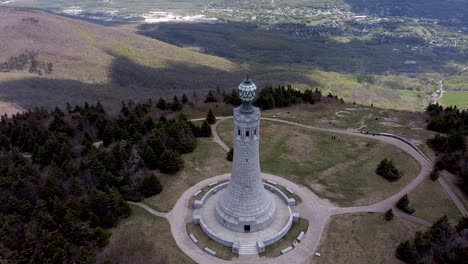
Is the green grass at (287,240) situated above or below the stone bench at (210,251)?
above

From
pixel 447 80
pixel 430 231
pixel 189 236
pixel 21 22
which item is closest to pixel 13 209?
pixel 189 236

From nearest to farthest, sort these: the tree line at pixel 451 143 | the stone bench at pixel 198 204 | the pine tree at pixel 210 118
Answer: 1. the stone bench at pixel 198 204
2. the tree line at pixel 451 143
3. the pine tree at pixel 210 118

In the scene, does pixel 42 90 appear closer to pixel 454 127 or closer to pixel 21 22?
pixel 21 22

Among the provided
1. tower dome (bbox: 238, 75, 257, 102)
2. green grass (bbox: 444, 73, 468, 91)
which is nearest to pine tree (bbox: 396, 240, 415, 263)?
tower dome (bbox: 238, 75, 257, 102)

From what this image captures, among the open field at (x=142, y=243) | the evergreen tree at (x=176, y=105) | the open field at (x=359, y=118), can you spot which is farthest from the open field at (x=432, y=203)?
the evergreen tree at (x=176, y=105)

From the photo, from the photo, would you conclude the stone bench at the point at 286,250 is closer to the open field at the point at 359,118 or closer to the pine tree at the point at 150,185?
the pine tree at the point at 150,185

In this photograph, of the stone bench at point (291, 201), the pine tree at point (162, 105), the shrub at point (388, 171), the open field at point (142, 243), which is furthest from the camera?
the pine tree at point (162, 105)
